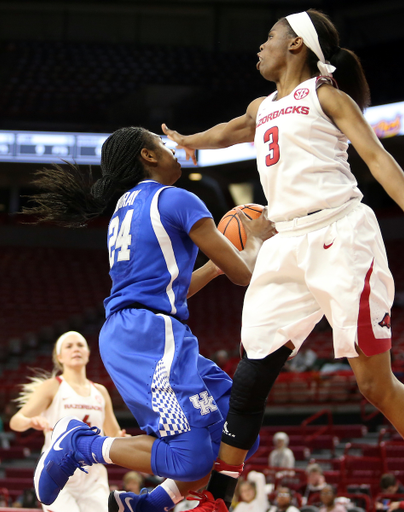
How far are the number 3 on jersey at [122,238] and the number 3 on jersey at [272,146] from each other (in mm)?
623

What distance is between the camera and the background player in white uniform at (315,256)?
7.47ft

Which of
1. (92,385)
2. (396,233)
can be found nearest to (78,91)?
(396,233)

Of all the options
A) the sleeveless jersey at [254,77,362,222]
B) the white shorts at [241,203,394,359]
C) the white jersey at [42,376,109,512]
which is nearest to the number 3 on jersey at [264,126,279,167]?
the sleeveless jersey at [254,77,362,222]

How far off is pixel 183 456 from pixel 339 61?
1.73 m

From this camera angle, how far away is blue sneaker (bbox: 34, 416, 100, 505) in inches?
103

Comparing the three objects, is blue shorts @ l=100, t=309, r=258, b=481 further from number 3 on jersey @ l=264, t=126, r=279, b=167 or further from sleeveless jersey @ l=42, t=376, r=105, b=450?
sleeveless jersey @ l=42, t=376, r=105, b=450

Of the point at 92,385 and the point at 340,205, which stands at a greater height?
the point at 340,205

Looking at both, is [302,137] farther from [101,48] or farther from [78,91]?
[101,48]

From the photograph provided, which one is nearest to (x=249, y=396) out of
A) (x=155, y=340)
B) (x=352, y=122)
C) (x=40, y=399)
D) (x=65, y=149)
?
(x=155, y=340)

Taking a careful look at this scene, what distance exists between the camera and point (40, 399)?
14.8 ft

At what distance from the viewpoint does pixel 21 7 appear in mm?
18391

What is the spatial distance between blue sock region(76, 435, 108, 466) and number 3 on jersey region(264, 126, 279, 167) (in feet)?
4.32

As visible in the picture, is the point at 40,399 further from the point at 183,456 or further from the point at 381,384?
the point at 381,384

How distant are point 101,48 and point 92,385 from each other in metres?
15.3
